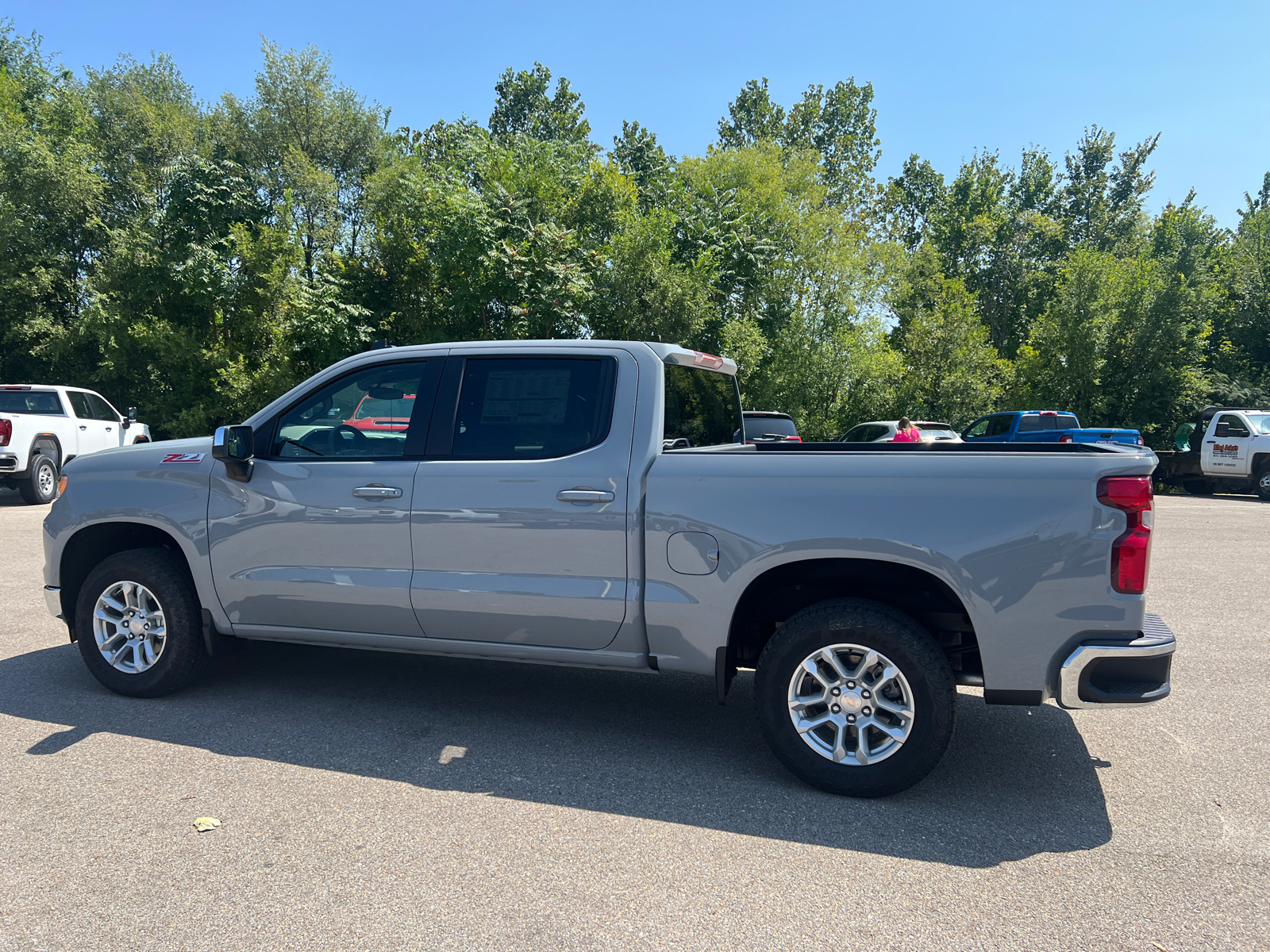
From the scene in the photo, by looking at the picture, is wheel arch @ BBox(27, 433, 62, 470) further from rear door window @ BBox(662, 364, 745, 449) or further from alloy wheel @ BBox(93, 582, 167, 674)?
rear door window @ BBox(662, 364, 745, 449)

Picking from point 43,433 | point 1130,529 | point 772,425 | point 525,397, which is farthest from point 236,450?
point 43,433

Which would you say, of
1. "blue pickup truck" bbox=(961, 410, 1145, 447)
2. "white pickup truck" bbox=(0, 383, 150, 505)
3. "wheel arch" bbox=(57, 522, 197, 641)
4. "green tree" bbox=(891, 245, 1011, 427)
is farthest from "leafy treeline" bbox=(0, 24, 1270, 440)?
"wheel arch" bbox=(57, 522, 197, 641)

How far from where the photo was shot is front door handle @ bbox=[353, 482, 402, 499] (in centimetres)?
438

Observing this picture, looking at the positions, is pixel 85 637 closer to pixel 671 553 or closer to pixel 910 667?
pixel 671 553

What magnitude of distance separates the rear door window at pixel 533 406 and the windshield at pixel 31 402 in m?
14.3

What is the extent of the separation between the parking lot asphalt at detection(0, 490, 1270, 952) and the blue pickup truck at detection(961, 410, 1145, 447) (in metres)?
13.7

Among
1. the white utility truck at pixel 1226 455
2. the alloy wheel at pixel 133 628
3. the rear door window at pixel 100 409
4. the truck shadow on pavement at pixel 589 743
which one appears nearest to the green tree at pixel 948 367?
the white utility truck at pixel 1226 455

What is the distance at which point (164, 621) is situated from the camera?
15.9 ft

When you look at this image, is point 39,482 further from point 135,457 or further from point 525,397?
point 525,397

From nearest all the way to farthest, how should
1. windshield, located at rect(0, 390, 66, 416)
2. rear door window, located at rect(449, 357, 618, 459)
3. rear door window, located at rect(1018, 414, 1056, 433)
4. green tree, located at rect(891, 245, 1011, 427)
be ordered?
rear door window, located at rect(449, 357, 618, 459) → windshield, located at rect(0, 390, 66, 416) → rear door window, located at rect(1018, 414, 1056, 433) → green tree, located at rect(891, 245, 1011, 427)

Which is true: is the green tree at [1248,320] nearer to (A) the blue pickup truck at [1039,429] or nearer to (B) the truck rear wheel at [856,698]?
(A) the blue pickup truck at [1039,429]

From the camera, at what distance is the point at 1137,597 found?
11.1ft

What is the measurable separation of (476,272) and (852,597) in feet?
75.0

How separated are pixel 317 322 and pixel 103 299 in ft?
24.0
